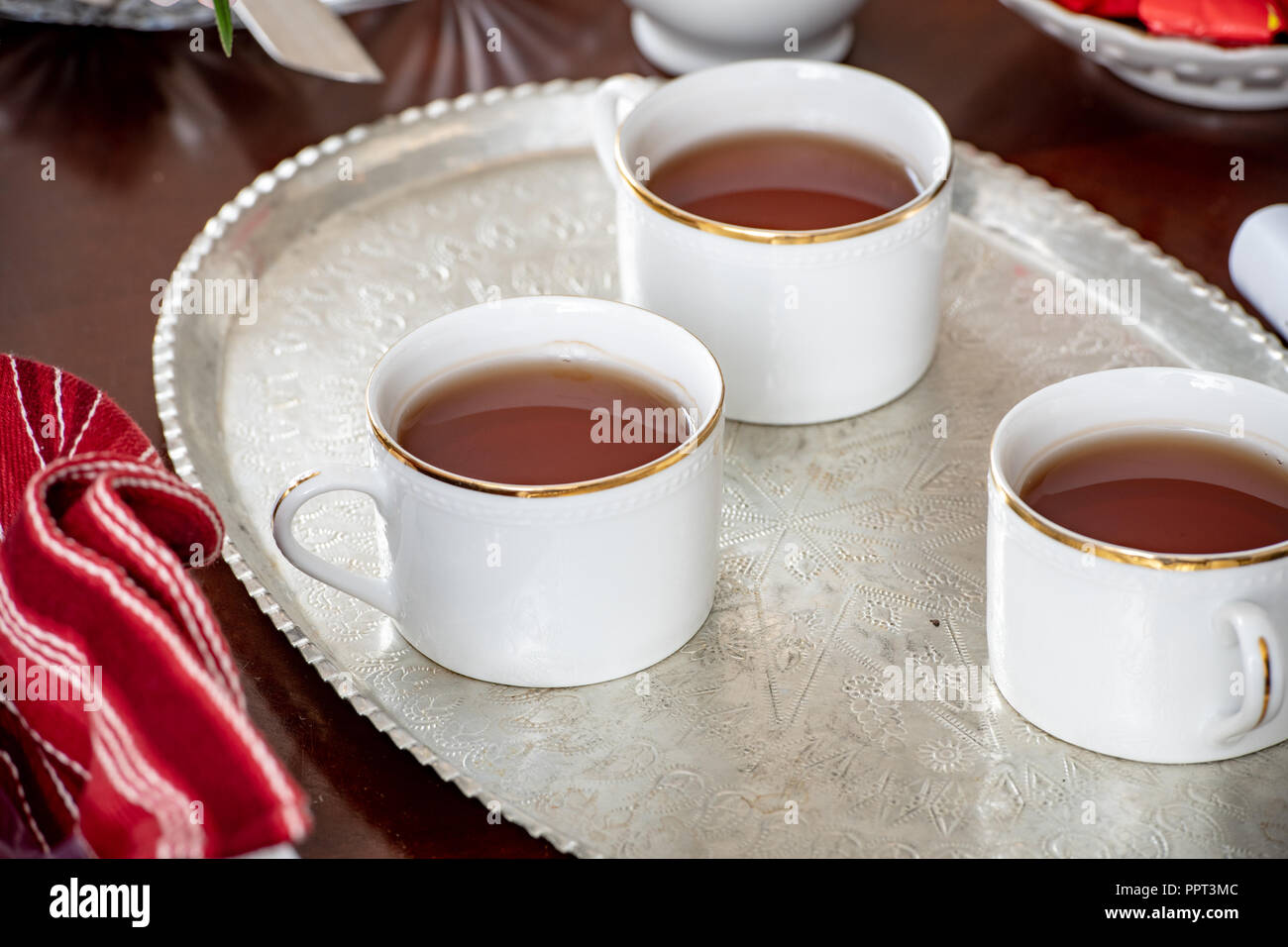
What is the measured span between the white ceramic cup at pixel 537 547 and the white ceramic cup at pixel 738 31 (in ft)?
1.22

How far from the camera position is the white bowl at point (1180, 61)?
2.97 ft

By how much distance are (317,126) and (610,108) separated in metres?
0.25

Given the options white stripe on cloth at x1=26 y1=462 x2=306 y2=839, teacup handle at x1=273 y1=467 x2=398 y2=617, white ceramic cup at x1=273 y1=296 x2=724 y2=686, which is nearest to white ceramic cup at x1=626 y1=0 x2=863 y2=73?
white ceramic cup at x1=273 y1=296 x2=724 y2=686

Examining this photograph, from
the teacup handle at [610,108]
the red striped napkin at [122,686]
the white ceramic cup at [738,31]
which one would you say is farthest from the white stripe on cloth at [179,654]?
the white ceramic cup at [738,31]

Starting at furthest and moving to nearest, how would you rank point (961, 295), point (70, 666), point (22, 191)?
point (22, 191)
point (961, 295)
point (70, 666)

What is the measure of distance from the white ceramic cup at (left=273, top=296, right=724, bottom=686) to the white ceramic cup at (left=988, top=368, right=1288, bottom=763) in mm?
118

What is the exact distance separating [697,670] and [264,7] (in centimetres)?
53

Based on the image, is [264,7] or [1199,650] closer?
[1199,650]

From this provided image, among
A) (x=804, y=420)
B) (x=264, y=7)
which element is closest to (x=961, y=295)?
(x=804, y=420)

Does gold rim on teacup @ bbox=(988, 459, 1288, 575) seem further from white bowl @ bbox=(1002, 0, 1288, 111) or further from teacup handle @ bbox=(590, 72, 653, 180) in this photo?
white bowl @ bbox=(1002, 0, 1288, 111)

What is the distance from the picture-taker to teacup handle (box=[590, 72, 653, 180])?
827 mm

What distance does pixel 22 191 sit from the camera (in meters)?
0.94
